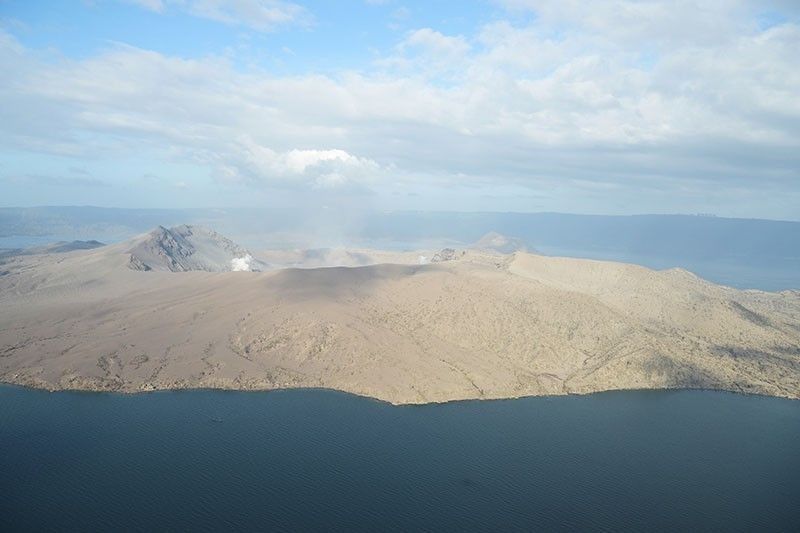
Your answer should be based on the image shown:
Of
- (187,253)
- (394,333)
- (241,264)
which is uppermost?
(187,253)

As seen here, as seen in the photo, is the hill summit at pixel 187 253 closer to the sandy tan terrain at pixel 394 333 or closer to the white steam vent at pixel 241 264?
the white steam vent at pixel 241 264

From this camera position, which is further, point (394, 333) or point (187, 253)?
point (187, 253)

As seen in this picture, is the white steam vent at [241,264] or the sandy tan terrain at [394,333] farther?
the white steam vent at [241,264]

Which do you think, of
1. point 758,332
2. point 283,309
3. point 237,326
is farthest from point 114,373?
point 758,332

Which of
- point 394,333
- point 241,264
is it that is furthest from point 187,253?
point 394,333

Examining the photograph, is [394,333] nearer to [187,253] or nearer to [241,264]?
[241,264]

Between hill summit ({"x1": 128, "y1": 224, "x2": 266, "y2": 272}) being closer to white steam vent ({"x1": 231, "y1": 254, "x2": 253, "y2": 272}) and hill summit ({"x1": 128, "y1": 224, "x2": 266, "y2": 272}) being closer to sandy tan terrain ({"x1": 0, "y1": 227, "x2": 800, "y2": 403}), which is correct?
white steam vent ({"x1": 231, "y1": 254, "x2": 253, "y2": 272})

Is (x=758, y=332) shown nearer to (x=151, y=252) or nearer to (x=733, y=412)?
(x=733, y=412)

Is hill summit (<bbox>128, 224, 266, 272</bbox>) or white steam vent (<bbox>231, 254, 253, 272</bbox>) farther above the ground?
hill summit (<bbox>128, 224, 266, 272</bbox>)

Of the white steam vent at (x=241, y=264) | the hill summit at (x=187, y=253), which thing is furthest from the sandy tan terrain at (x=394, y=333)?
the white steam vent at (x=241, y=264)

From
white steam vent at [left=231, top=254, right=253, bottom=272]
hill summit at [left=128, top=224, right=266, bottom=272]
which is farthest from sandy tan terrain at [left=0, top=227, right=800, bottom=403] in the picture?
white steam vent at [left=231, top=254, right=253, bottom=272]
